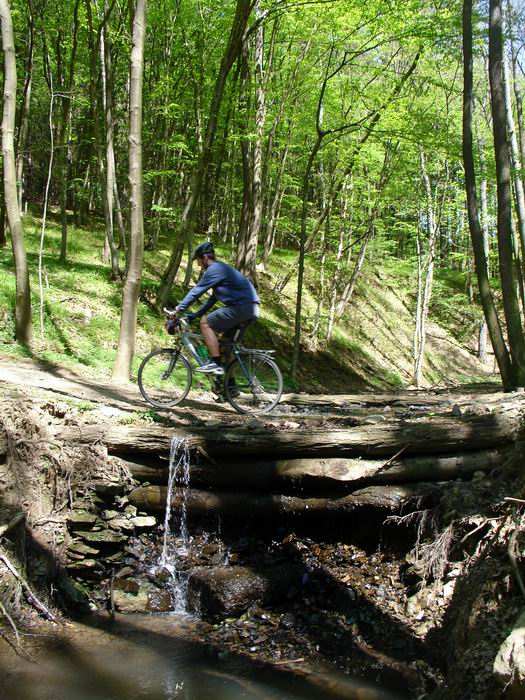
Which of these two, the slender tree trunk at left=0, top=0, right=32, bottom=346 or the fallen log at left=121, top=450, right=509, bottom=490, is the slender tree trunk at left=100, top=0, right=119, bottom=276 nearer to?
the slender tree trunk at left=0, top=0, right=32, bottom=346

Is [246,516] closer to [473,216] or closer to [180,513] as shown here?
[180,513]

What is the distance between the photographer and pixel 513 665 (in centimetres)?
324

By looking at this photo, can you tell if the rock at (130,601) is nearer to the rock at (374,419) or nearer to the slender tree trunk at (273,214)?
the rock at (374,419)

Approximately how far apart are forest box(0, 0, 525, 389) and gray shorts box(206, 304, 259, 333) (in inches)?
101

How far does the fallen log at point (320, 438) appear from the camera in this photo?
21.6ft

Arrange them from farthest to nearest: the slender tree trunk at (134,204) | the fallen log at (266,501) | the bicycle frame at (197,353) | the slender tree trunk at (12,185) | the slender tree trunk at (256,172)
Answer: the slender tree trunk at (256,172), the slender tree trunk at (12,185), the slender tree trunk at (134,204), the bicycle frame at (197,353), the fallen log at (266,501)

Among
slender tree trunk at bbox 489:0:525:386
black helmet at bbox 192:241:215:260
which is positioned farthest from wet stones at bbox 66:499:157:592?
slender tree trunk at bbox 489:0:525:386

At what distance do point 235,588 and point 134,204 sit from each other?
21.2 feet

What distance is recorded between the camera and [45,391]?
308 inches

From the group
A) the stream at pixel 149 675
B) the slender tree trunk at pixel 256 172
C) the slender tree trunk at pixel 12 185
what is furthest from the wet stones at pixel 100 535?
the slender tree trunk at pixel 256 172

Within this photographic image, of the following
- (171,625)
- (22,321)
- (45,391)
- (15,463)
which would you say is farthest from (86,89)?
(171,625)

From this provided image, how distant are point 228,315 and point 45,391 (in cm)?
271

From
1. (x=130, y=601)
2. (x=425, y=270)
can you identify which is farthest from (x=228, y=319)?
(x=425, y=270)

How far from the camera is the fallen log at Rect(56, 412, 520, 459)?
259 inches
